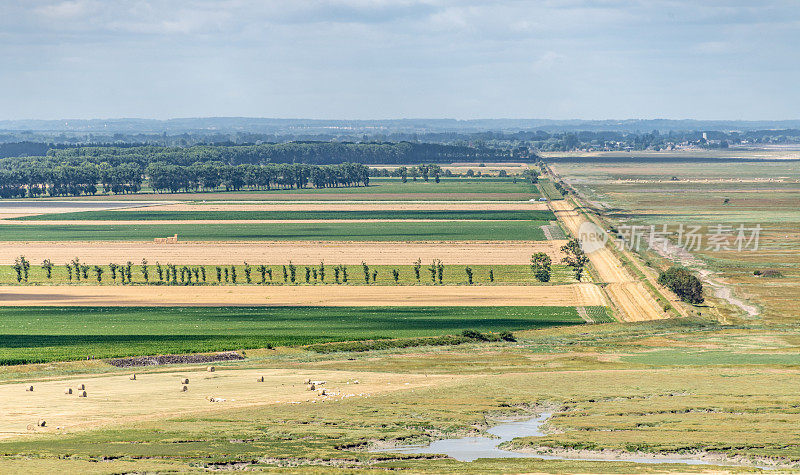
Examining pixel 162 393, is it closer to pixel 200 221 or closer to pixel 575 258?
pixel 575 258

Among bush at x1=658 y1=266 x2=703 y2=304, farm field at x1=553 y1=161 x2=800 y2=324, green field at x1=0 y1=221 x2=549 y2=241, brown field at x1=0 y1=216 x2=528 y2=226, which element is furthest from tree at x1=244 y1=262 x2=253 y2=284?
→ brown field at x1=0 y1=216 x2=528 y2=226

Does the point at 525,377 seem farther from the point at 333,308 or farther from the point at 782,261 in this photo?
the point at 782,261

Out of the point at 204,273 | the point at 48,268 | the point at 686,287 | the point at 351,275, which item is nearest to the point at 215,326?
the point at 204,273

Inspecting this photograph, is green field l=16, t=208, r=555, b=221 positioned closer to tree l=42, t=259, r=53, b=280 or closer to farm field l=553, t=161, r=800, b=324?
farm field l=553, t=161, r=800, b=324

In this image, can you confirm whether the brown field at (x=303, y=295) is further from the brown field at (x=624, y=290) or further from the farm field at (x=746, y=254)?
the farm field at (x=746, y=254)

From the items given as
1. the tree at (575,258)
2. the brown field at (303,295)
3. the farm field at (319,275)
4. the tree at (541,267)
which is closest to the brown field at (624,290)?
the tree at (575,258)
